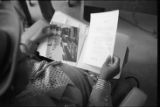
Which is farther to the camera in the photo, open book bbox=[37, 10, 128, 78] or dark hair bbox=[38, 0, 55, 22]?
dark hair bbox=[38, 0, 55, 22]

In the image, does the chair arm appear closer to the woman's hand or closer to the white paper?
the woman's hand

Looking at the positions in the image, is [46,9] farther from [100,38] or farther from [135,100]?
[135,100]

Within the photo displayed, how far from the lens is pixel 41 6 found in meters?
1.06

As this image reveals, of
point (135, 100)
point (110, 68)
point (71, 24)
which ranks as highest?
point (71, 24)

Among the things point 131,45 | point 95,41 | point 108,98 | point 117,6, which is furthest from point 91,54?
point 131,45

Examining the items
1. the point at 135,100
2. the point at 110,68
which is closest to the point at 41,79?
the point at 110,68

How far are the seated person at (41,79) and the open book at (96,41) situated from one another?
0.05 meters

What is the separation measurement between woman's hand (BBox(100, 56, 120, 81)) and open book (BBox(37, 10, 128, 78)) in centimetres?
4

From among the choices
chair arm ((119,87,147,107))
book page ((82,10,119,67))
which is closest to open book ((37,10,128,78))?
book page ((82,10,119,67))

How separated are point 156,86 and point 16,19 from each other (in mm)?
1061

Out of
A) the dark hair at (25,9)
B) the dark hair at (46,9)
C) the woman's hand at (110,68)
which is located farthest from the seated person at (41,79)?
the dark hair at (25,9)

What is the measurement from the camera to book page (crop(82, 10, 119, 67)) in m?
0.78

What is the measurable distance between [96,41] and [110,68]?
0.55ft

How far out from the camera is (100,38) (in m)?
0.82
